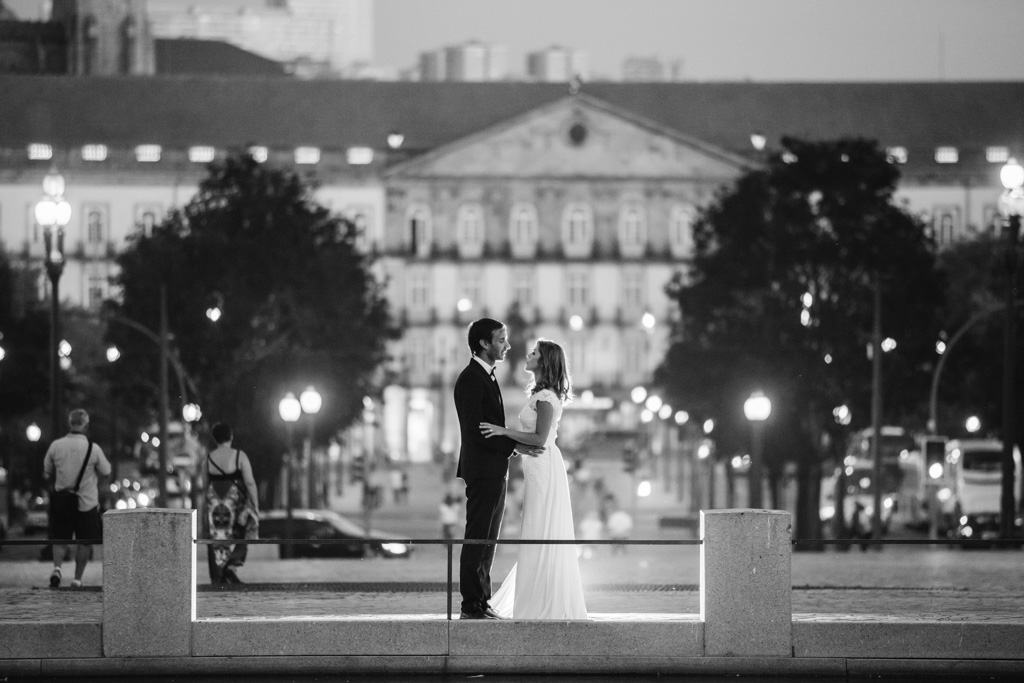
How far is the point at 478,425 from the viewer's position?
50.2 feet

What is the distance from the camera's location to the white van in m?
54.1

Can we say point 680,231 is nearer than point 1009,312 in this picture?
No

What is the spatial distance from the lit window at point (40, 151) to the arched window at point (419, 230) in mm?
20055

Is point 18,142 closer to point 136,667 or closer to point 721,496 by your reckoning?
point 721,496

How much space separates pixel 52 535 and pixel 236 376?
34087 millimetres

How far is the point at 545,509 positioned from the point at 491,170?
330ft

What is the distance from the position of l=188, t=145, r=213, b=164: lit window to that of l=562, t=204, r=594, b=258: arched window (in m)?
20.5

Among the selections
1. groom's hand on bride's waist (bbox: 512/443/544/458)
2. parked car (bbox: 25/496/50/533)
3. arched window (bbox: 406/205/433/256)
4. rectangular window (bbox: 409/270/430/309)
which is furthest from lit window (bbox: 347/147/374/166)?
groom's hand on bride's waist (bbox: 512/443/544/458)

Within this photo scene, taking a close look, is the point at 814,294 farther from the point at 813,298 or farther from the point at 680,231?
the point at 680,231

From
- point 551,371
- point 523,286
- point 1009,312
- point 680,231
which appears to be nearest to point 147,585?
point 551,371

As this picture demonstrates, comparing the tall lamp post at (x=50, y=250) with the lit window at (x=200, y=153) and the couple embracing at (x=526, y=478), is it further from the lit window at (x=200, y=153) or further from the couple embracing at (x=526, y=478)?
the lit window at (x=200, y=153)

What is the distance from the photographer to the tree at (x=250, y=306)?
55.8 meters

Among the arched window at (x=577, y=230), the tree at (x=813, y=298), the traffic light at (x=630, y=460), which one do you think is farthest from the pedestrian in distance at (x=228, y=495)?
the arched window at (x=577, y=230)

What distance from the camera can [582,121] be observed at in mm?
113562
